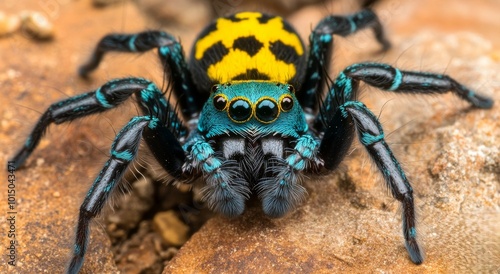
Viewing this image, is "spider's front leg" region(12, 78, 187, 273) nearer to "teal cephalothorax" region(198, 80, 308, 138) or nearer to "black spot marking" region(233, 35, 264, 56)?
"teal cephalothorax" region(198, 80, 308, 138)

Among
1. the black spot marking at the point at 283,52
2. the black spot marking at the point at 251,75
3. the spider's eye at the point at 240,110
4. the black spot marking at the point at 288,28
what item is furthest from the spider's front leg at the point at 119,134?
the black spot marking at the point at 288,28

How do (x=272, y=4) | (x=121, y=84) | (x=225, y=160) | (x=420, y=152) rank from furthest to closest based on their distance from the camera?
(x=272, y=4), (x=420, y=152), (x=121, y=84), (x=225, y=160)

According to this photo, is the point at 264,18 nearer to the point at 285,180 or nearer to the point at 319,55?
the point at 319,55

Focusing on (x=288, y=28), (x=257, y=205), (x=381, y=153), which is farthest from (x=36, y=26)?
(x=381, y=153)

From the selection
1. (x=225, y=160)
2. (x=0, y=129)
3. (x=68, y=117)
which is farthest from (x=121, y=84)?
(x=0, y=129)

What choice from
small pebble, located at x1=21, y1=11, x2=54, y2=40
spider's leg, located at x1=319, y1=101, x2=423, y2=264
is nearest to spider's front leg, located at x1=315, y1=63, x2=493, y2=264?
spider's leg, located at x1=319, y1=101, x2=423, y2=264

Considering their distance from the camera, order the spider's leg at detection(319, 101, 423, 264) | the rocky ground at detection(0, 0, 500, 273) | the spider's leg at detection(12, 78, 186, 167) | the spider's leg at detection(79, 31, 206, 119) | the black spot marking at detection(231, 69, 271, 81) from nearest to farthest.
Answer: the spider's leg at detection(319, 101, 423, 264) → the rocky ground at detection(0, 0, 500, 273) → the spider's leg at detection(12, 78, 186, 167) → the black spot marking at detection(231, 69, 271, 81) → the spider's leg at detection(79, 31, 206, 119)

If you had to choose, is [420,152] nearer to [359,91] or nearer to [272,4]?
[359,91]
